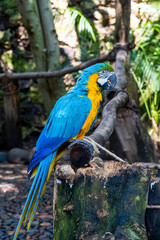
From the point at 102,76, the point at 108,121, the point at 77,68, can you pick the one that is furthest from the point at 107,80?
the point at 77,68

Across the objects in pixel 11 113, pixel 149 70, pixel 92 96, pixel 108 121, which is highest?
pixel 92 96

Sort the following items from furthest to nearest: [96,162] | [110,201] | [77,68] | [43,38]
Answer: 1. [43,38]
2. [77,68]
3. [96,162]
4. [110,201]

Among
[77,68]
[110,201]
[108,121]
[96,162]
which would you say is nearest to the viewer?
[110,201]

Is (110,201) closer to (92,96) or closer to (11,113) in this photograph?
(92,96)

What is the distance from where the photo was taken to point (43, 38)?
4082 millimetres

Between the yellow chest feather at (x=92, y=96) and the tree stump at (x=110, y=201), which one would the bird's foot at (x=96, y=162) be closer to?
the tree stump at (x=110, y=201)

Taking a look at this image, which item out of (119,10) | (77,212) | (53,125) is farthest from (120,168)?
(119,10)

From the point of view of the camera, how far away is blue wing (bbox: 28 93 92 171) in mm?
1367

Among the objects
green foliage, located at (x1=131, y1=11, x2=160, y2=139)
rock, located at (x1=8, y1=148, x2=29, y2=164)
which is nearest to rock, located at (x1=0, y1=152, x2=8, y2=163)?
rock, located at (x1=8, y1=148, x2=29, y2=164)

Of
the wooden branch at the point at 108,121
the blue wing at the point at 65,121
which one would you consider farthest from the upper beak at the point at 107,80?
the wooden branch at the point at 108,121

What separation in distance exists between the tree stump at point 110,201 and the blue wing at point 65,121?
296 mm

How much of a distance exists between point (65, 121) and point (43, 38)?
116 inches

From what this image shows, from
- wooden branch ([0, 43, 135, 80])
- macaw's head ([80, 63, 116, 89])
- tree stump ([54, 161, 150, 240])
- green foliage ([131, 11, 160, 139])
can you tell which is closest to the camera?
tree stump ([54, 161, 150, 240])

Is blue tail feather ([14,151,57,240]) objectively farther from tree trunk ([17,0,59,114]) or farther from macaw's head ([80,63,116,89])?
tree trunk ([17,0,59,114])
